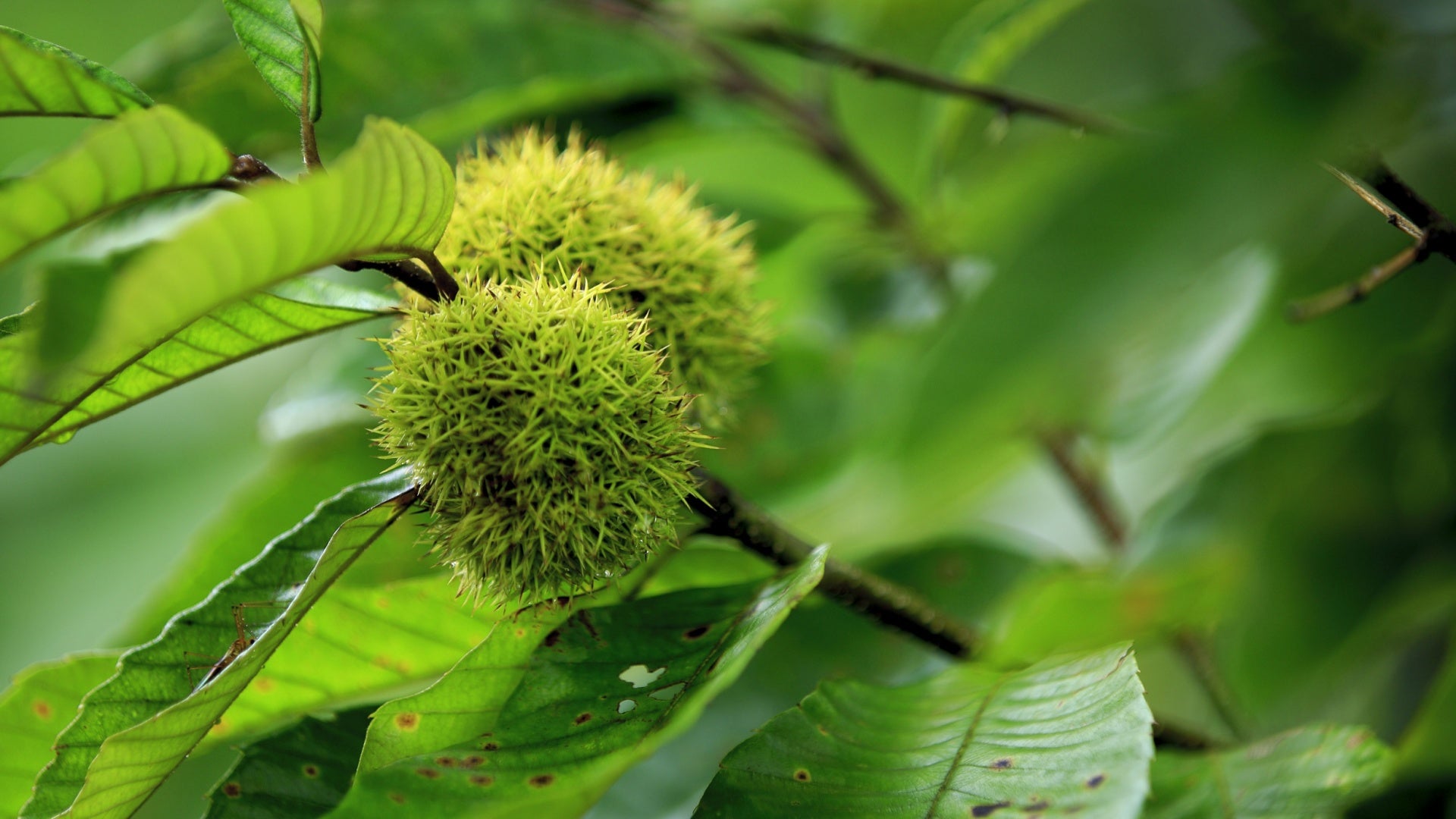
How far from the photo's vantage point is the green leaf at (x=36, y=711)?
87cm

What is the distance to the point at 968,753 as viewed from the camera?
28.9 inches

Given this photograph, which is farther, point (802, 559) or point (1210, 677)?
point (1210, 677)

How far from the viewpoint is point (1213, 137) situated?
0.57m

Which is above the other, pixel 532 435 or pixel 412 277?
pixel 412 277

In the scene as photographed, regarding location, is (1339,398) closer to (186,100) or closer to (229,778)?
(229,778)

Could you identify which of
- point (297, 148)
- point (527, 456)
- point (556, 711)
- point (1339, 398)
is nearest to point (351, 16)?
point (297, 148)

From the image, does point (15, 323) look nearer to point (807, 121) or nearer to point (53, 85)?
point (53, 85)

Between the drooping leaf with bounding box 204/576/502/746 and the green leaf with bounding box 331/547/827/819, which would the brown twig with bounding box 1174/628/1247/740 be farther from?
the drooping leaf with bounding box 204/576/502/746

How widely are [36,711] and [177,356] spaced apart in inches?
15.2

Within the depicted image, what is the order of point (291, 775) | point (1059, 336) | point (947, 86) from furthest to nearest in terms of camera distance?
point (947, 86)
point (291, 775)
point (1059, 336)

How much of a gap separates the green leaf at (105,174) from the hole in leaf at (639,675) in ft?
1.49

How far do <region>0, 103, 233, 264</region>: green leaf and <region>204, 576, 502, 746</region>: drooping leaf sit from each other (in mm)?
445

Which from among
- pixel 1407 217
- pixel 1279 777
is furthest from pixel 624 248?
pixel 1279 777

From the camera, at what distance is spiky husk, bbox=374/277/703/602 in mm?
729
